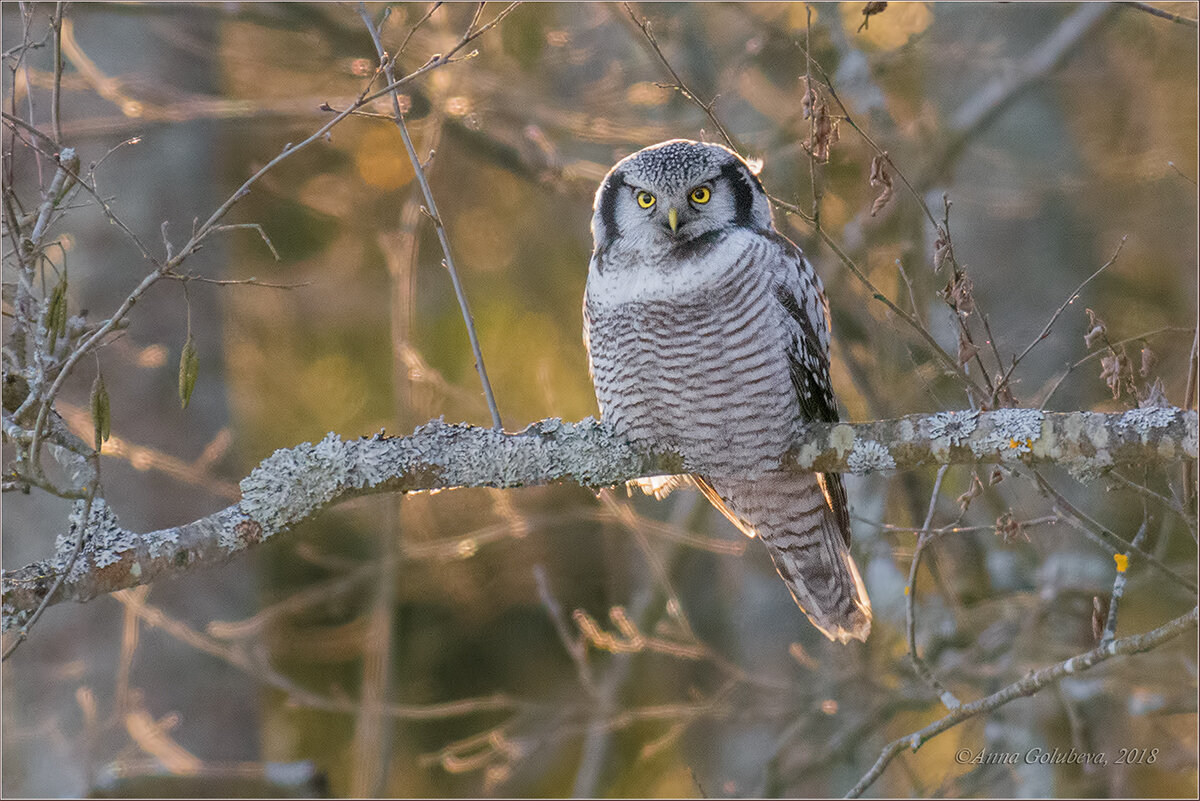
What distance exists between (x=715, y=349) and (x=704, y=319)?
105 mm

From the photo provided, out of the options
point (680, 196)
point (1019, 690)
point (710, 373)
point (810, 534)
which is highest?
point (680, 196)

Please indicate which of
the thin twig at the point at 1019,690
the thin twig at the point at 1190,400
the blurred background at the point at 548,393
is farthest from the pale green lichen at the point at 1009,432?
the blurred background at the point at 548,393

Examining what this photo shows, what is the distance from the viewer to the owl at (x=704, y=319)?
3455mm

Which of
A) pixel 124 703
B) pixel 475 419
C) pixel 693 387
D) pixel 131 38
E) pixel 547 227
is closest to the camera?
pixel 693 387

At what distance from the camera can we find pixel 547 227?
7512 mm

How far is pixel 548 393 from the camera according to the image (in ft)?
15.9

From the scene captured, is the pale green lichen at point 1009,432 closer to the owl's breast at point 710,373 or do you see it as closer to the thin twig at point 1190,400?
the thin twig at point 1190,400

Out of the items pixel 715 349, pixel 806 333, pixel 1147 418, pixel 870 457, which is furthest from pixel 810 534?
pixel 1147 418

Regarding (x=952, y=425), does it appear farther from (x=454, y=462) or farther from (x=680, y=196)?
(x=454, y=462)

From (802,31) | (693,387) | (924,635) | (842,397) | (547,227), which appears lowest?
(924,635)

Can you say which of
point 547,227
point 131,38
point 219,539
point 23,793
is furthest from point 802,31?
point 23,793

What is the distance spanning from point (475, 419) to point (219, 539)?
279cm

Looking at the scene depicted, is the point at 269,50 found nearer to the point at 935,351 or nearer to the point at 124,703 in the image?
the point at 124,703

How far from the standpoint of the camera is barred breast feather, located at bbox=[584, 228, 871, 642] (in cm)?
345
